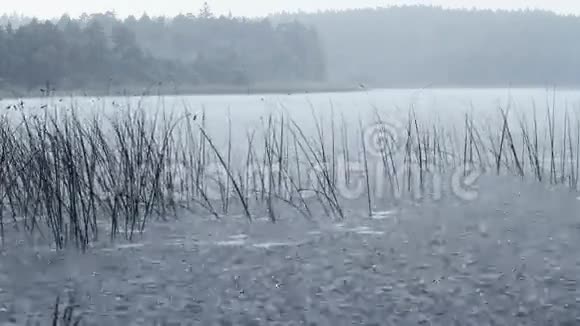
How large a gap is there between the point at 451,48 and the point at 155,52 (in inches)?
632

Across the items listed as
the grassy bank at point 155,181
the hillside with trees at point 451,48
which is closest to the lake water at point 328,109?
the grassy bank at point 155,181

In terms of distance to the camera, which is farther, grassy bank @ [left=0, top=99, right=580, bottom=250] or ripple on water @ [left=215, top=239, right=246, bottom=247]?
grassy bank @ [left=0, top=99, right=580, bottom=250]

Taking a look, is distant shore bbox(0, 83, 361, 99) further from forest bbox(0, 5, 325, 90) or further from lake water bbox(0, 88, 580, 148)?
lake water bbox(0, 88, 580, 148)

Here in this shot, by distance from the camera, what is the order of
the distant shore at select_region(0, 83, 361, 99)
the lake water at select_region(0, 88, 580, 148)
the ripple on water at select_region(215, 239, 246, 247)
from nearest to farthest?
the ripple on water at select_region(215, 239, 246, 247) → the lake water at select_region(0, 88, 580, 148) → the distant shore at select_region(0, 83, 361, 99)

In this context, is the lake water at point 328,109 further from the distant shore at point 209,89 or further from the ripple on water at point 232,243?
the distant shore at point 209,89

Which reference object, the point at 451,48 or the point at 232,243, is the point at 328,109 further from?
the point at 451,48

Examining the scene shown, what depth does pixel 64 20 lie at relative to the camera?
2956 centimetres

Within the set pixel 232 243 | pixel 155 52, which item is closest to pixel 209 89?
pixel 155 52

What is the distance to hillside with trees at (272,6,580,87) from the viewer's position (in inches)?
1576

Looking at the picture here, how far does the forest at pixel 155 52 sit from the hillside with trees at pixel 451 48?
225 centimetres

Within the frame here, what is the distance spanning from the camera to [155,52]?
3294 centimetres

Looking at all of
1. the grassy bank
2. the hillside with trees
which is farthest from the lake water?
the hillside with trees

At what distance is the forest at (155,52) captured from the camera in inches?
883

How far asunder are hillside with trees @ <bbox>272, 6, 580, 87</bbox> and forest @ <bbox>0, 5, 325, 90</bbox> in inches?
88.4
